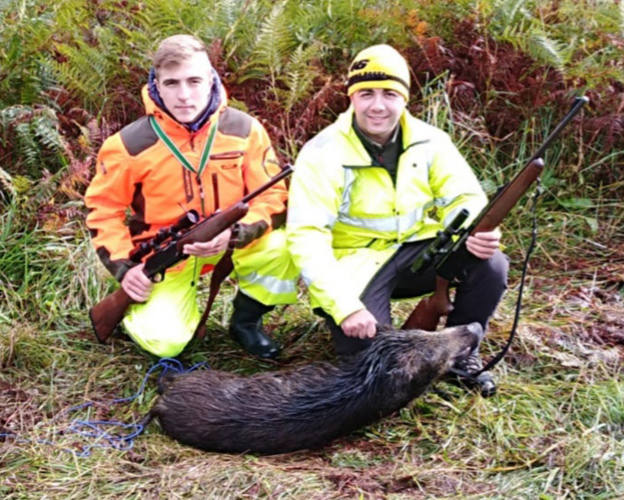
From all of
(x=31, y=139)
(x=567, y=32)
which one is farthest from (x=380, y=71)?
(x=567, y=32)

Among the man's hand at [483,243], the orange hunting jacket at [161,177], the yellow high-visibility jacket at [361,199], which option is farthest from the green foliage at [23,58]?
the man's hand at [483,243]

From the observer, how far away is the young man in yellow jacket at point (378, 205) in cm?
454

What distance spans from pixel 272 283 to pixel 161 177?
1.02m

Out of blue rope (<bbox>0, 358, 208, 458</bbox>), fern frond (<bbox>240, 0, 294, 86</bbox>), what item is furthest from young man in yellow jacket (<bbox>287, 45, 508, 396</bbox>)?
fern frond (<bbox>240, 0, 294, 86</bbox>)

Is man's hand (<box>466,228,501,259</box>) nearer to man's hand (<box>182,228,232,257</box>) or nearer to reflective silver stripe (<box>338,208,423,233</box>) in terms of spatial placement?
reflective silver stripe (<box>338,208,423,233</box>)

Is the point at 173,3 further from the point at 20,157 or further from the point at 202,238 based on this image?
the point at 202,238

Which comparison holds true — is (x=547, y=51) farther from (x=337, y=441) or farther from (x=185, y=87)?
(x=337, y=441)

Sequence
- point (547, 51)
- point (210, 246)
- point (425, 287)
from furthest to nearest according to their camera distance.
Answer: point (547, 51)
point (425, 287)
point (210, 246)

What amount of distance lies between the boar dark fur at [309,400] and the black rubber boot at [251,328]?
753 mm

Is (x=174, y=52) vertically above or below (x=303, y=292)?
above

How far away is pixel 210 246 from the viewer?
479 cm

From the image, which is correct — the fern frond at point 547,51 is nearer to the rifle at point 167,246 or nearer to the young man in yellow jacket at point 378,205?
the young man in yellow jacket at point 378,205

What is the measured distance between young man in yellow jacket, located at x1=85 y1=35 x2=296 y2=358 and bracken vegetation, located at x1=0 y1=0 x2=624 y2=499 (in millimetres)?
324

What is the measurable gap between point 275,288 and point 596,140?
344 centimetres
